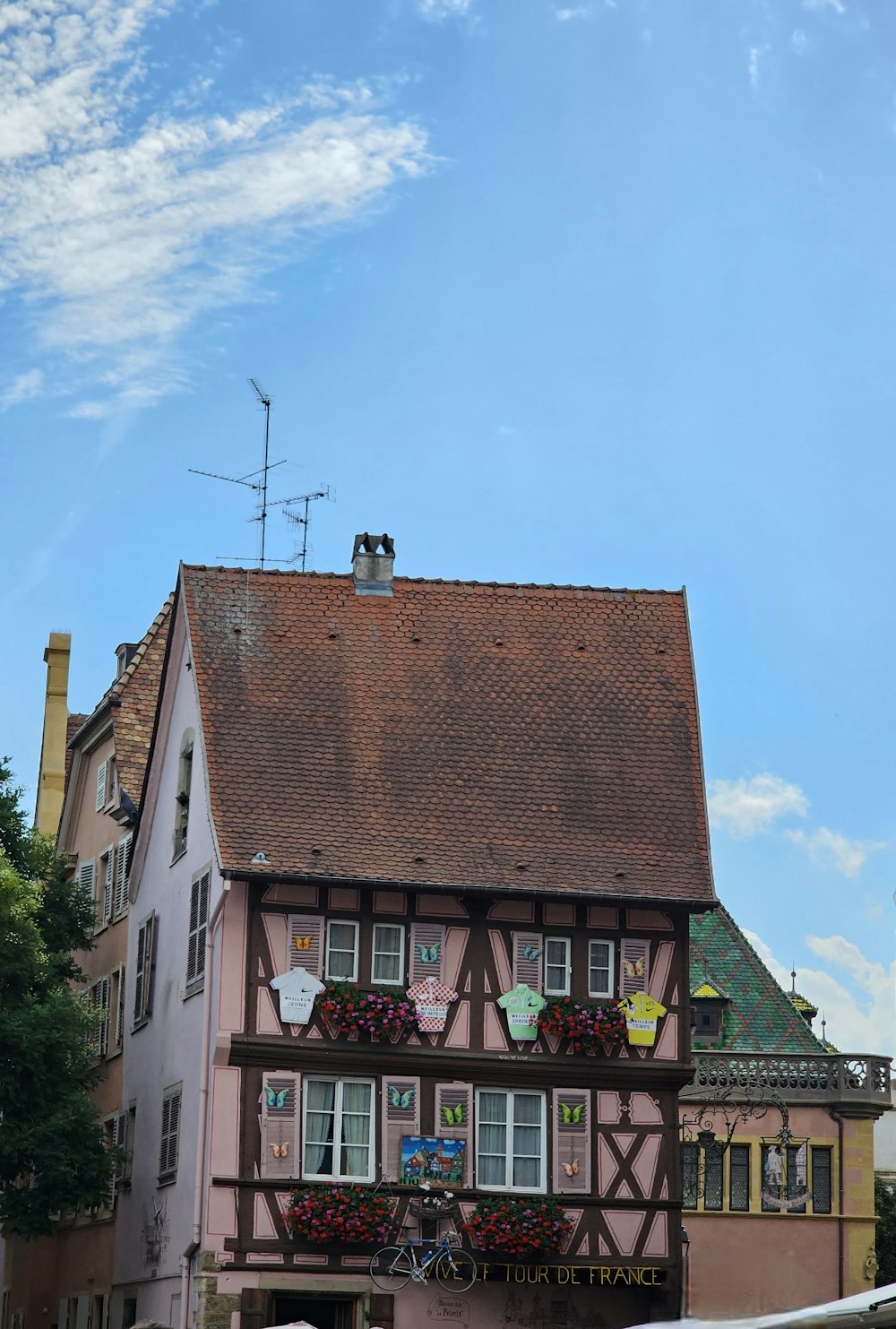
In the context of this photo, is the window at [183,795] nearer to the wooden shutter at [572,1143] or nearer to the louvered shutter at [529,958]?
the louvered shutter at [529,958]

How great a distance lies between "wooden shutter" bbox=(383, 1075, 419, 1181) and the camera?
95.2 ft

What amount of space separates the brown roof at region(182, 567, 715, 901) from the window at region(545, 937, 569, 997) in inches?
33.1

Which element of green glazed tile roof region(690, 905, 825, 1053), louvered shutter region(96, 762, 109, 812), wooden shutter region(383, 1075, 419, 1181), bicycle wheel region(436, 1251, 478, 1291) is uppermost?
louvered shutter region(96, 762, 109, 812)

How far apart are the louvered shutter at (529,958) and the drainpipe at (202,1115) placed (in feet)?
13.3

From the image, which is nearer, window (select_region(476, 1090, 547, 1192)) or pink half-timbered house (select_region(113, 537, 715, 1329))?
pink half-timbered house (select_region(113, 537, 715, 1329))

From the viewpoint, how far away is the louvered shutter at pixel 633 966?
100 ft

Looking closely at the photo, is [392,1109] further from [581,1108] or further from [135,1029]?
[135,1029]

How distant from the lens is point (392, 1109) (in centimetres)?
2927

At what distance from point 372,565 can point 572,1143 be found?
939 centimetres

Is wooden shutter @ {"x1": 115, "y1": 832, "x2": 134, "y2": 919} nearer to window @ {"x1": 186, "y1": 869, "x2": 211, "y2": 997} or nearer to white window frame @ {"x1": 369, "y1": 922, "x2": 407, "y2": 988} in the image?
window @ {"x1": 186, "y1": 869, "x2": 211, "y2": 997}

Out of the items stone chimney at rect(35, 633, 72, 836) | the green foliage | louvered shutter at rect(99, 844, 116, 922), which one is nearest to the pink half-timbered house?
louvered shutter at rect(99, 844, 116, 922)

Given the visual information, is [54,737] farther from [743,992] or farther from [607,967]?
[607,967]

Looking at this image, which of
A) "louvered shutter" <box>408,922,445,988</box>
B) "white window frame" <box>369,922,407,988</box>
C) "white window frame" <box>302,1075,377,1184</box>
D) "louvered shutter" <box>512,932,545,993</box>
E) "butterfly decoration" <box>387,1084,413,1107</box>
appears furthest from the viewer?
"louvered shutter" <box>512,932,545,993</box>

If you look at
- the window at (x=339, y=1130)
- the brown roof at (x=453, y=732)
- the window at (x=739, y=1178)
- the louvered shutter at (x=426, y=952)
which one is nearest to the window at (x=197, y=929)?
the brown roof at (x=453, y=732)
